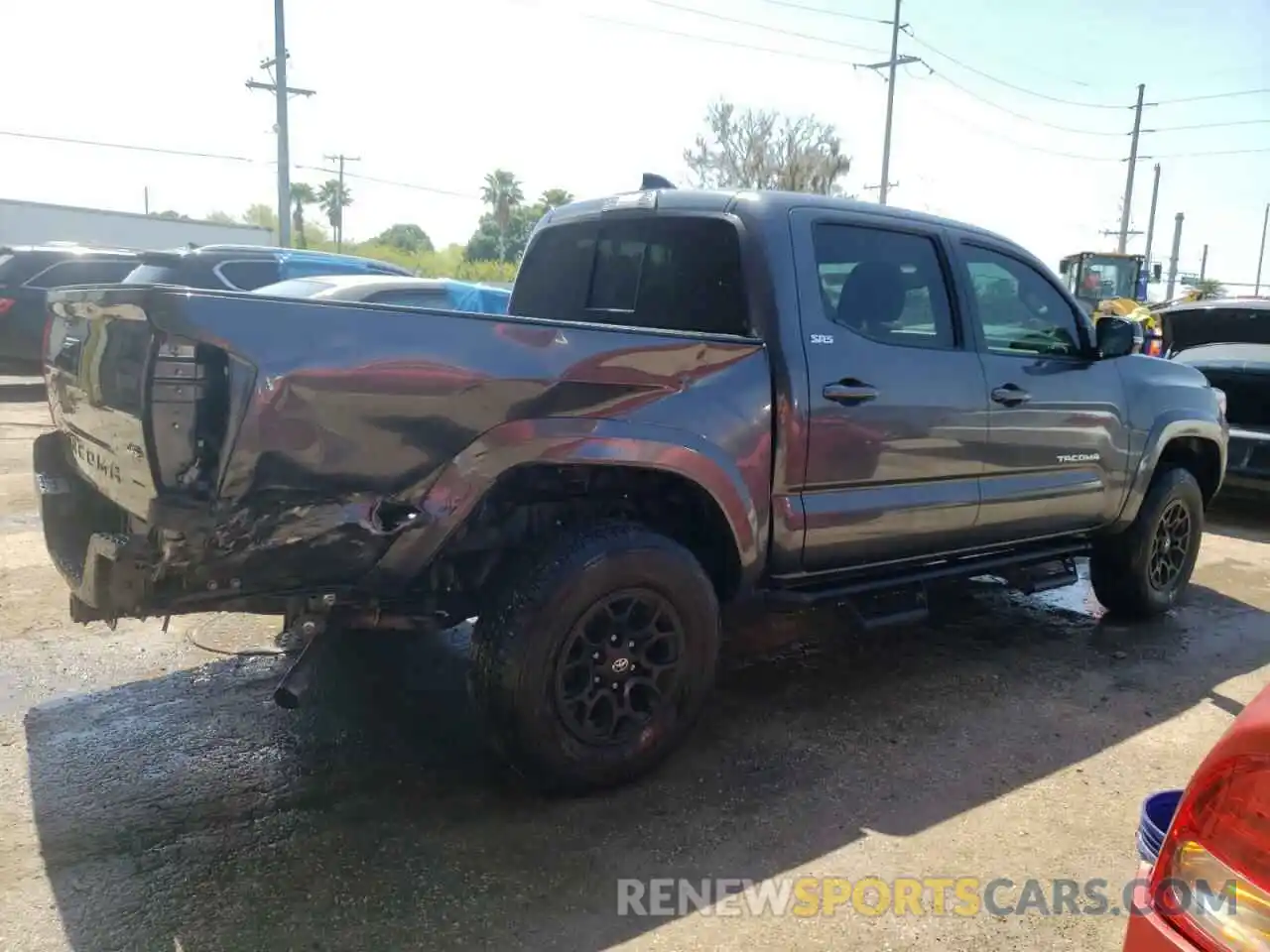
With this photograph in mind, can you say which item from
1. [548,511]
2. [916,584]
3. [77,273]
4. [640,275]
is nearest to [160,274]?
[77,273]

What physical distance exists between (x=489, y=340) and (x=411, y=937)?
159 cm

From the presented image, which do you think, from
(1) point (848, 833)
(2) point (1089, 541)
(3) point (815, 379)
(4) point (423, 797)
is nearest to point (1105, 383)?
(2) point (1089, 541)

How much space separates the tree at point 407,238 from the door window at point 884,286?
2711 inches

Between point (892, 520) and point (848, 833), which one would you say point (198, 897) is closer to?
point (848, 833)

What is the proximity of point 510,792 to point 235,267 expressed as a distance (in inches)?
305

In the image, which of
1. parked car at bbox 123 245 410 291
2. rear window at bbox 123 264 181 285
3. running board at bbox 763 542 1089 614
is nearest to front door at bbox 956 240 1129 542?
running board at bbox 763 542 1089 614

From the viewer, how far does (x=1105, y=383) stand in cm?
478

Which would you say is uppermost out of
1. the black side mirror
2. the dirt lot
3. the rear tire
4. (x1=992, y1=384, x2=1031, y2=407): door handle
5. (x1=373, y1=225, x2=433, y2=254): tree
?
(x1=373, y1=225, x2=433, y2=254): tree

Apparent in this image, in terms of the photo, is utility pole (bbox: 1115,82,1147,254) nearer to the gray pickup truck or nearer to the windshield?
the windshield

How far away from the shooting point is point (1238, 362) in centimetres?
813

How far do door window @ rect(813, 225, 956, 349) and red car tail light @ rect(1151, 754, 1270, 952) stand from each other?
2.38 metres

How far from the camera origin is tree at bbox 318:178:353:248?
65.4 m

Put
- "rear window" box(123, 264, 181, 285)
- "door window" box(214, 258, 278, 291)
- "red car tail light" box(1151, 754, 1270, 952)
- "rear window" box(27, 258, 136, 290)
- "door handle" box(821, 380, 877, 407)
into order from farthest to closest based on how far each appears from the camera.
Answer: "rear window" box(27, 258, 136, 290) → "door window" box(214, 258, 278, 291) → "rear window" box(123, 264, 181, 285) → "door handle" box(821, 380, 877, 407) → "red car tail light" box(1151, 754, 1270, 952)

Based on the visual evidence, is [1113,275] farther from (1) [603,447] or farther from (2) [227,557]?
(2) [227,557]
